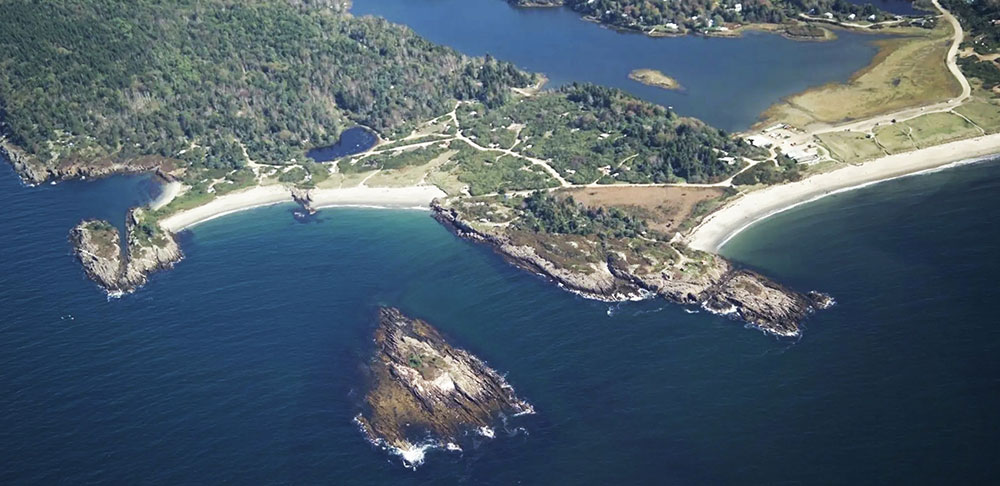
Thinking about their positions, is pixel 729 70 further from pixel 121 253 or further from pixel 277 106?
pixel 121 253

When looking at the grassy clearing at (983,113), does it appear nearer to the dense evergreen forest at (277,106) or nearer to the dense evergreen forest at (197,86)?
the dense evergreen forest at (277,106)

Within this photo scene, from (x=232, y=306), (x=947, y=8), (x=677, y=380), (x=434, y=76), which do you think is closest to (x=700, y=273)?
(x=677, y=380)

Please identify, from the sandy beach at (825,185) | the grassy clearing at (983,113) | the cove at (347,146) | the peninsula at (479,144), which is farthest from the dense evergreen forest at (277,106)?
the grassy clearing at (983,113)

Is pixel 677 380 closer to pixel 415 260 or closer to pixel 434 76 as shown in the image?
pixel 415 260

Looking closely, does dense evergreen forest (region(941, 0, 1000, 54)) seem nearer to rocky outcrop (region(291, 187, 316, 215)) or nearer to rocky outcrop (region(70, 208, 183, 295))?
rocky outcrop (region(291, 187, 316, 215))

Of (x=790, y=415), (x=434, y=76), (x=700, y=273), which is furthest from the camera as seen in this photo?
(x=434, y=76)

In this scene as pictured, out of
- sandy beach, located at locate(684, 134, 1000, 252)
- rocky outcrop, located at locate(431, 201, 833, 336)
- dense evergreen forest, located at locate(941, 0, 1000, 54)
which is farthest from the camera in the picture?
dense evergreen forest, located at locate(941, 0, 1000, 54)

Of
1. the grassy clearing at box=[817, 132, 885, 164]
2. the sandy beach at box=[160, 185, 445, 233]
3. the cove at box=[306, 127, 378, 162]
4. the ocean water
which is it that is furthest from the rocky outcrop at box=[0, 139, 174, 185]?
the grassy clearing at box=[817, 132, 885, 164]
